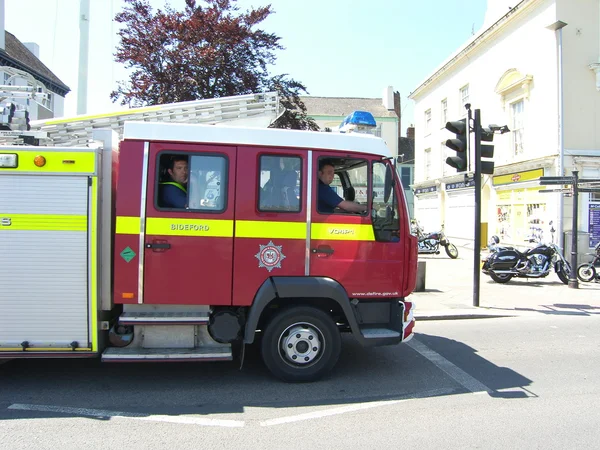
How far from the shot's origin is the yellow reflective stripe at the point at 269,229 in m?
4.77

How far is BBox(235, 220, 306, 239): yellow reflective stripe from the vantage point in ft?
15.6

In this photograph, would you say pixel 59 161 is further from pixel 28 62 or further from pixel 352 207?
pixel 28 62

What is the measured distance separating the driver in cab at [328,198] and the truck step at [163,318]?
5.60 ft

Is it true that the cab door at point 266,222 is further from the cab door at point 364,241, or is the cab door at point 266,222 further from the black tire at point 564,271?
the black tire at point 564,271

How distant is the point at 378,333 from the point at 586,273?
9.91 m

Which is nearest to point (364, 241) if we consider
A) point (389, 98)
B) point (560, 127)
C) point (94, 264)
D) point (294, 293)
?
point (294, 293)

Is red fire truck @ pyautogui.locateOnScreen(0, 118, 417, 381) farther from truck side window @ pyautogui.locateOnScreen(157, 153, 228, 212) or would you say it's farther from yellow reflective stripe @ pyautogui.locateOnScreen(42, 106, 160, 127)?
yellow reflective stripe @ pyautogui.locateOnScreen(42, 106, 160, 127)

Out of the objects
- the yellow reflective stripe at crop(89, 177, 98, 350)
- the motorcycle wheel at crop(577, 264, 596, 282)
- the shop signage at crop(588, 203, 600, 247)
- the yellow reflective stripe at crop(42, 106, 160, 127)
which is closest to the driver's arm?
the yellow reflective stripe at crop(89, 177, 98, 350)

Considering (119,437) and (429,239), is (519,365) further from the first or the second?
(429,239)

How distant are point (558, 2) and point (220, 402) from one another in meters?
17.7

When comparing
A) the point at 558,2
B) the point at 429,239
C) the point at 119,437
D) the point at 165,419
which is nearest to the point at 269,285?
the point at 165,419

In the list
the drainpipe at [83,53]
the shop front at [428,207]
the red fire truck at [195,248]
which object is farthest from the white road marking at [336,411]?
the shop front at [428,207]

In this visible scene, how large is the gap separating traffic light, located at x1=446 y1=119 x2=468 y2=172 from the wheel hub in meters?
5.57

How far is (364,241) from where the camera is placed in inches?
196
